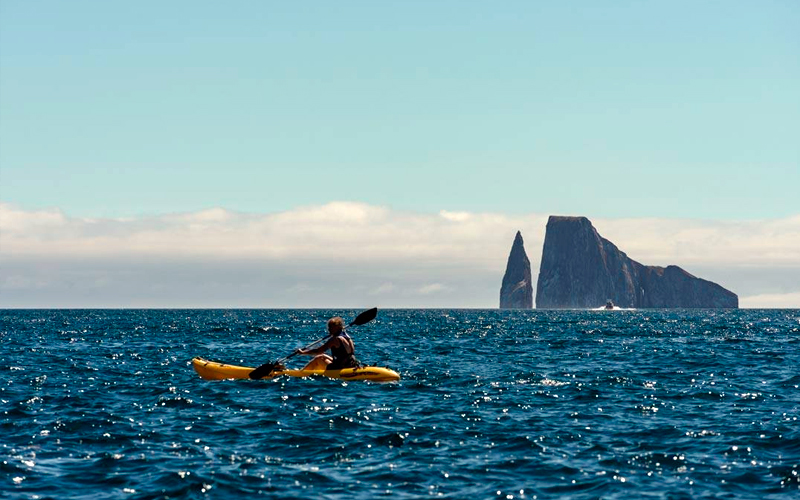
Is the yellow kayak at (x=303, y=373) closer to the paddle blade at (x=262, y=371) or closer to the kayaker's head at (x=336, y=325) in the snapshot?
the paddle blade at (x=262, y=371)

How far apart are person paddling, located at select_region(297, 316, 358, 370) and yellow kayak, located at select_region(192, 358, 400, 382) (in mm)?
196

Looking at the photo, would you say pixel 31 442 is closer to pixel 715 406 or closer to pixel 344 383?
pixel 344 383

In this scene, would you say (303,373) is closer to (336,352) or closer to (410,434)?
(336,352)

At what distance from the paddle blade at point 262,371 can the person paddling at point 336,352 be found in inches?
36.9

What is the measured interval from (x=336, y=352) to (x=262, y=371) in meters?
2.12

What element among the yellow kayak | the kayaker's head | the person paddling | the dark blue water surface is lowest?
the dark blue water surface

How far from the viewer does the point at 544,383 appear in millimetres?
23531

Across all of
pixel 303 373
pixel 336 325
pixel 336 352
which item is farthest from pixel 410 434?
pixel 303 373

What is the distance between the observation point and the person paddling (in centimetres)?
2324

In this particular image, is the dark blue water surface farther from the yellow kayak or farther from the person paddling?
the person paddling

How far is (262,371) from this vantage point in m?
23.6

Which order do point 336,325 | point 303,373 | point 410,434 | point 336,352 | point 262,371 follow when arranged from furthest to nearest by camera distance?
point 303,373
point 336,352
point 262,371
point 336,325
point 410,434

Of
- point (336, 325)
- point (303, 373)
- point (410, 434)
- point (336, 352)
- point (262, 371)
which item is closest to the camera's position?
point (410, 434)

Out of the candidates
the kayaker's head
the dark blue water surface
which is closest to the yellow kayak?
the dark blue water surface
